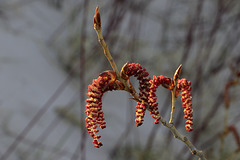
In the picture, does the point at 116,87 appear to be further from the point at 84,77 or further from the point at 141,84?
the point at 84,77

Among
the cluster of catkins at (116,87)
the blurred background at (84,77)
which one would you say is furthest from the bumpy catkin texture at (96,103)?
the blurred background at (84,77)

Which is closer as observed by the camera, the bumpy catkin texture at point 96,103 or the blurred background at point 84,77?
the bumpy catkin texture at point 96,103

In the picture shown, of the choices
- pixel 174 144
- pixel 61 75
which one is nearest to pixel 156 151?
pixel 174 144

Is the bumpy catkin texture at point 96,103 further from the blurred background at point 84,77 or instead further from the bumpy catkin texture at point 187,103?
the blurred background at point 84,77

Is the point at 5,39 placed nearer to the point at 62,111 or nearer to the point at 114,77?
the point at 62,111

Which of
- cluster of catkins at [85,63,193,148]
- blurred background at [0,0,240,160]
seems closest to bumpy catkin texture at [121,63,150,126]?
cluster of catkins at [85,63,193,148]

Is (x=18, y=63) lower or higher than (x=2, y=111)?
higher

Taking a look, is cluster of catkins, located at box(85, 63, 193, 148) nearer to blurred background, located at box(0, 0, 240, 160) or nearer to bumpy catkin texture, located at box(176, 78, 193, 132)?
bumpy catkin texture, located at box(176, 78, 193, 132)

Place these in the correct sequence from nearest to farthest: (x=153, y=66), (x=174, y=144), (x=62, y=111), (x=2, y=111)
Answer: (x=2, y=111) < (x=62, y=111) < (x=174, y=144) < (x=153, y=66)
